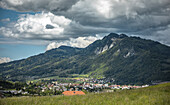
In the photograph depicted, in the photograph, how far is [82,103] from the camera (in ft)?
65.7

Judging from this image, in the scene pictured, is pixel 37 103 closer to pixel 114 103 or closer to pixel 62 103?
pixel 62 103

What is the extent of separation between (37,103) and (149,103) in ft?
46.3

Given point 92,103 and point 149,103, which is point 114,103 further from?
point 149,103

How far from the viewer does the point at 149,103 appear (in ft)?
64.3

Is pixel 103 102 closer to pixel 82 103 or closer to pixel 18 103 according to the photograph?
pixel 82 103

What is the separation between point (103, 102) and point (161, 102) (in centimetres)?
723

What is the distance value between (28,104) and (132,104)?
12889 mm

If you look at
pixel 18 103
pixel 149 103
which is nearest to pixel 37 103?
pixel 18 103

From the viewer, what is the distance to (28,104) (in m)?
19.9

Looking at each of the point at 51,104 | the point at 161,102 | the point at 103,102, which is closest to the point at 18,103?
the point at 51,104

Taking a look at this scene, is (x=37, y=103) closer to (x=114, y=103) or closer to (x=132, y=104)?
(x=114, y=103)

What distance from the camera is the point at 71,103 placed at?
802 inches

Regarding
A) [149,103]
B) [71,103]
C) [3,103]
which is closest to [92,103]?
[71,103]


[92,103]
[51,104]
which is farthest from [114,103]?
[51,104]
